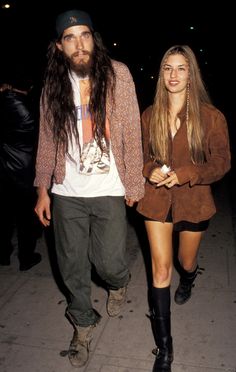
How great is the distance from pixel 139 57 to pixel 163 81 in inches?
2037

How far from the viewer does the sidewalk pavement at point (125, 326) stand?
278 cm

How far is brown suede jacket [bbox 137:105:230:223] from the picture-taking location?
2695mm

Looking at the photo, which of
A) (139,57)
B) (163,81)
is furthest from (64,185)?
(139,57)

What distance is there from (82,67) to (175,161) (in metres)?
0.93

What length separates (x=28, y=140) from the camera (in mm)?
3898

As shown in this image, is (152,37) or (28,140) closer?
(28,140)

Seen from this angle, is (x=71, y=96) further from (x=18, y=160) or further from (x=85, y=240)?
(x=18, y=160)

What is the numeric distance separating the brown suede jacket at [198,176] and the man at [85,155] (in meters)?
0.13

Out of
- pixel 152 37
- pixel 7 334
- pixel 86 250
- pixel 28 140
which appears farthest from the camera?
pixel 152 37

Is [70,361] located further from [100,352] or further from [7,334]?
[7,334]

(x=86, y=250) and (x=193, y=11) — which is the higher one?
(x=193, y=11)

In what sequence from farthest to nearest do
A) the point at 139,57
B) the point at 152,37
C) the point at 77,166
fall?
the point at 152,37, the point at 139,57, the point at 77,166

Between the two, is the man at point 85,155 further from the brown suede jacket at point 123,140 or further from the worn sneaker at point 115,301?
the worn sneaker at point 115,301

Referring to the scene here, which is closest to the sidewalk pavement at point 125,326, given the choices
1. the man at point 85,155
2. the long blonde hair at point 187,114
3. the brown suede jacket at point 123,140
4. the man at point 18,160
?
the man at point 85,155
